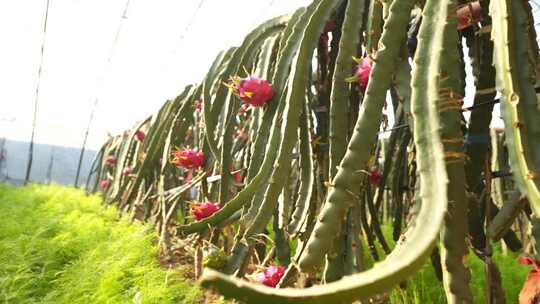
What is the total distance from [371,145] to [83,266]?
1.47 metres

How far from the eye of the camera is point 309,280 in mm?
1116

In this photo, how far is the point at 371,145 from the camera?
829 mm

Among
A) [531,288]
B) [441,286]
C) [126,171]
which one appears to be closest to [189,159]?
[441,286]

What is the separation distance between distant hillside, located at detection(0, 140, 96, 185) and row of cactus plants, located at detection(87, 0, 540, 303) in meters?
→ 14.4

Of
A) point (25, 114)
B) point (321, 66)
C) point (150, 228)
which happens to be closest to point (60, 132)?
point (25, 114)

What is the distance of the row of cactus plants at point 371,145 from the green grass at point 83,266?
0.25 m

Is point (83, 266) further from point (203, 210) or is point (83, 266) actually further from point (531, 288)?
point (531, 288)

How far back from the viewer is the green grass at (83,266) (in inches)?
62.0

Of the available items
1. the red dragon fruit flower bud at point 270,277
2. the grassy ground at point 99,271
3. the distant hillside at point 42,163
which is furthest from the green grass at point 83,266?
the distant hillside at point 42,163

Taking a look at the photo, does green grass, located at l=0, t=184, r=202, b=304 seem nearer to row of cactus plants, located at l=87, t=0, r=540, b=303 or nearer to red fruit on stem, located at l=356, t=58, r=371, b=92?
row of cactus plants, located at l=87, t=0, r=540, b=303

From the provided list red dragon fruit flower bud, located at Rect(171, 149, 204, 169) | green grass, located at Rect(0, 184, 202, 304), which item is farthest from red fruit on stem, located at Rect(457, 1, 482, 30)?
green grass, located at Rect(0, 184, 202, 304)

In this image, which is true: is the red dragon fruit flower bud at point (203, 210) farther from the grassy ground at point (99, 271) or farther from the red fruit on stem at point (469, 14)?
the red fruit on stem at point (469, 14)

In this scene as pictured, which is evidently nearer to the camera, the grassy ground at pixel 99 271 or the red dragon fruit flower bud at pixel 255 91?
the red dragon fruit flower bud at pixel 255 91

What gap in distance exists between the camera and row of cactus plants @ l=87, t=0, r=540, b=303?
63cm
